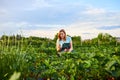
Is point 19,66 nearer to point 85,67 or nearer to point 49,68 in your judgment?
point 49,68

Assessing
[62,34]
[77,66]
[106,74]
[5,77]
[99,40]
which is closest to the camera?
[5,77]

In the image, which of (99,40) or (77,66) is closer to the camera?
(77,66)

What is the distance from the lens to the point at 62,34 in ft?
44.3

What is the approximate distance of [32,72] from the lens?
5930mm

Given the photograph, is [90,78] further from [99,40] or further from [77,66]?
[99,40]

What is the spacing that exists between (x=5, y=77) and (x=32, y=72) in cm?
169

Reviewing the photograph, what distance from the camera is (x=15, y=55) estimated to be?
606 cm

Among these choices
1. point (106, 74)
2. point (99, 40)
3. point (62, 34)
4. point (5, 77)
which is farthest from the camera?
point (99, 40)

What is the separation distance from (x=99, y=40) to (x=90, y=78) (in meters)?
33.7

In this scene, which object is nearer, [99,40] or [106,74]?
[106,74]

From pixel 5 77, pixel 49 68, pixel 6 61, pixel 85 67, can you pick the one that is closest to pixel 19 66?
pixel 6 61

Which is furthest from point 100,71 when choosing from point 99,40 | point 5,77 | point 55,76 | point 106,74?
point 99,40

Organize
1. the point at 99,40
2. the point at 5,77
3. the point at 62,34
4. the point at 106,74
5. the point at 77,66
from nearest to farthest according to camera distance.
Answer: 1. the point at 5,77
2. the point at 106,74
3. the point at 77,66
4. the point at 62,34
5. the point at 99,40

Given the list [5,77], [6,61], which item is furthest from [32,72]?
[5,77]
